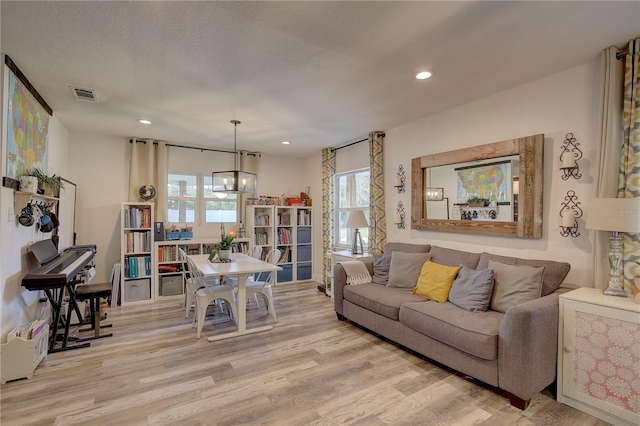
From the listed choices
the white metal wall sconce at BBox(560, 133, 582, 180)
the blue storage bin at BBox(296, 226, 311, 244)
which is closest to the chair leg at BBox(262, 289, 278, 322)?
the blue storage bin at BBox(296, 226, 311, 244)

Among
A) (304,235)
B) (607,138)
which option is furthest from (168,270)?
(607,138)

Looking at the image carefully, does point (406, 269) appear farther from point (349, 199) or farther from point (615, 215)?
point (349, 199)

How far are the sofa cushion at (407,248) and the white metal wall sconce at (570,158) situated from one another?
149 cm

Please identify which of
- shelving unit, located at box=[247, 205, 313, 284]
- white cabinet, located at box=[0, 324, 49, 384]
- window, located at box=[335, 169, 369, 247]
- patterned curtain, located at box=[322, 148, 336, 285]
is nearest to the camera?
white cabinet, located at box=[0, 324, 49, 384]

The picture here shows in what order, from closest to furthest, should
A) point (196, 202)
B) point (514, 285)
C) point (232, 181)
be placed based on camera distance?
point (514, 285) < point (232, 181) < point (196, 202)

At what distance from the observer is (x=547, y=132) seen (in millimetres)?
2713

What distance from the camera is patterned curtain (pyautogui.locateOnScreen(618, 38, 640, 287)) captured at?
6.94 ft

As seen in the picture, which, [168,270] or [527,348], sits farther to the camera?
[168,270]

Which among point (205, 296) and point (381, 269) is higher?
point (381, 269)

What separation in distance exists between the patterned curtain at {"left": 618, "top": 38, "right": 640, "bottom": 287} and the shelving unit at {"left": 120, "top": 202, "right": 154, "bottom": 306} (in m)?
5.22

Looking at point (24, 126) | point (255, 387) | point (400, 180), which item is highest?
point (24, 126)

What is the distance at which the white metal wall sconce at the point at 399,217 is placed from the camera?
413cm

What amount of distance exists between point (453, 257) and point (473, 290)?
59cm

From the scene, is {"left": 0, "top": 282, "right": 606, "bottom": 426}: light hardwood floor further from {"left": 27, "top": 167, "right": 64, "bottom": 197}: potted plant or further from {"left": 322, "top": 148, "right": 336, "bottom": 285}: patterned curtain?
{"left": 322, "top": 148, "right": 336, "bottom": 285}: patterned curtain
